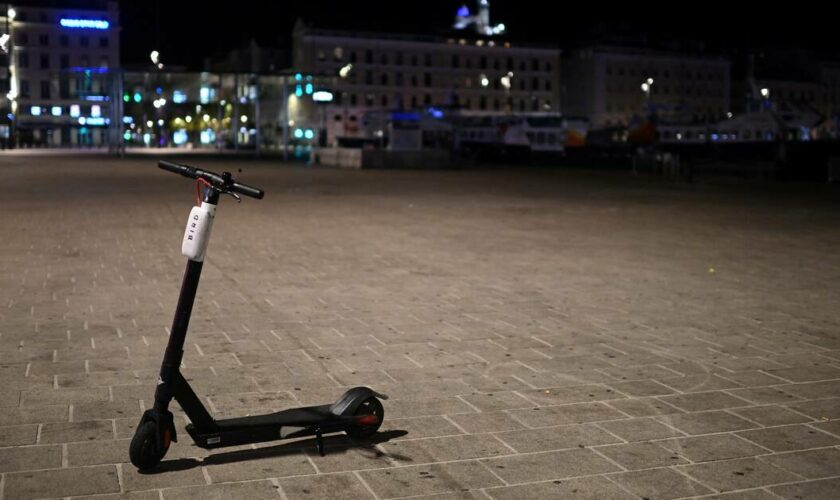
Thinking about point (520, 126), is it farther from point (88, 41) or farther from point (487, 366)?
point (487, 366)

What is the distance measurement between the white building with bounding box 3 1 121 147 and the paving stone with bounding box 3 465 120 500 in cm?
10459

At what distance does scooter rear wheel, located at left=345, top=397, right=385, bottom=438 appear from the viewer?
5.10 meters

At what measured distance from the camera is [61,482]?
177 inches

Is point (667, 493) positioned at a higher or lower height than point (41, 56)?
lower

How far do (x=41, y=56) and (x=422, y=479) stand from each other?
113 metres

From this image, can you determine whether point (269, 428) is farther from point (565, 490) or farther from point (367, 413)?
point (565, 490)

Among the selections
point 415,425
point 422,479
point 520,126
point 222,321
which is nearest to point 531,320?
point 222,321

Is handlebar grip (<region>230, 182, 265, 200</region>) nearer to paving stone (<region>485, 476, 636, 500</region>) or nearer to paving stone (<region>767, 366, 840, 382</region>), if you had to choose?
paving stone (<region>485, 476, 636, 500</region>)

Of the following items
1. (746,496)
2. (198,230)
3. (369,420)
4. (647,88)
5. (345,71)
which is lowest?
(746,496)

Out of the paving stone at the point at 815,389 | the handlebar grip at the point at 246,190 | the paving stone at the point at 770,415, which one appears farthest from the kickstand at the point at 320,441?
the paving stone at the point at 815,389

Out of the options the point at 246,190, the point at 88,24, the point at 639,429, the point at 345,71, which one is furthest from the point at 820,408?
the point at 88,24

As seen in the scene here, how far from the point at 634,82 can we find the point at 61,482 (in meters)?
134

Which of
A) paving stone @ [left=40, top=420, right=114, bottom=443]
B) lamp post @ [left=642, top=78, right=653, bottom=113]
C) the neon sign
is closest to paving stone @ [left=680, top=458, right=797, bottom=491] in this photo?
paving stone @ [left=40, top=420, right=114, bottom=443]

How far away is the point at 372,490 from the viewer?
4.43 meters
